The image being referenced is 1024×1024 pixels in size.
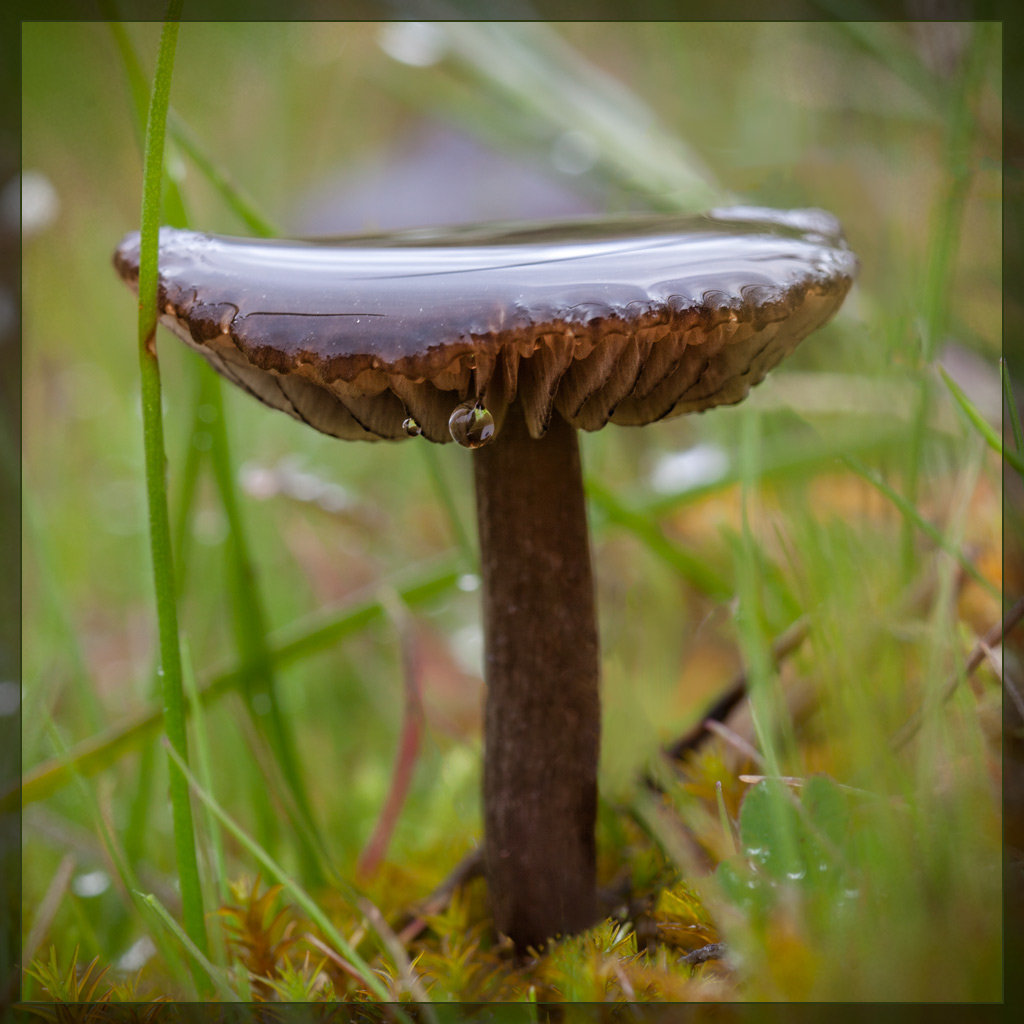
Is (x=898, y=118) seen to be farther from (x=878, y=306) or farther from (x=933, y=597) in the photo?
(x=933, y=597)

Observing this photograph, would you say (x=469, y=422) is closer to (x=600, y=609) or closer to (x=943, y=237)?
(x=943, y=237)

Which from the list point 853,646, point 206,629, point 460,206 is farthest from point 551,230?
point 460,206

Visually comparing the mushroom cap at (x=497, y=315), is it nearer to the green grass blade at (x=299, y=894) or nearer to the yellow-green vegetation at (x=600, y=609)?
the yellow-green vegetation at (x=600, y=609)

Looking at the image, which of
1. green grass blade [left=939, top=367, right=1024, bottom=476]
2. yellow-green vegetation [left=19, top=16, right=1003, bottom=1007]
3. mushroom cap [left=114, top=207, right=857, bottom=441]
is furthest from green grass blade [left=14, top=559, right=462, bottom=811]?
green grass blade [left=939, top=367, right=1024, bottom=476]

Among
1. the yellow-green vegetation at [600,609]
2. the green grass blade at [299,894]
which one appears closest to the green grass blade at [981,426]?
the yellow-green vegetation at [600,609]

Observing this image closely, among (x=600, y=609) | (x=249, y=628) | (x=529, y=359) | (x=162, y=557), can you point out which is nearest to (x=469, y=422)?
(x=529, y=359)

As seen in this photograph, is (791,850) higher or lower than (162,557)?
lower

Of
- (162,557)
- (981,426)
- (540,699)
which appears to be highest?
(981,426)

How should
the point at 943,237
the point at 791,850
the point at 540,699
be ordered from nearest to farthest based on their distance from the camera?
1. the point at 791,850
2. the point at 540,699
3. the point at 943,237
